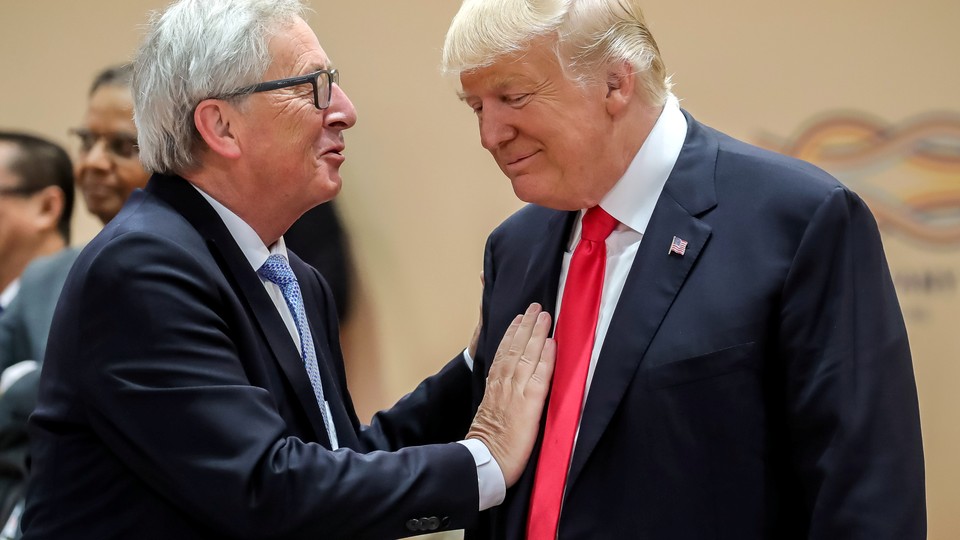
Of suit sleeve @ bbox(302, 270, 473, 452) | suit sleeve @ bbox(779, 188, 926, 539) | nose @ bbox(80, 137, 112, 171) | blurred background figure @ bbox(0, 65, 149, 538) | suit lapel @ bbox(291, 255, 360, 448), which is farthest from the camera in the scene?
nose @ bbox(80, 137, 112, 171)

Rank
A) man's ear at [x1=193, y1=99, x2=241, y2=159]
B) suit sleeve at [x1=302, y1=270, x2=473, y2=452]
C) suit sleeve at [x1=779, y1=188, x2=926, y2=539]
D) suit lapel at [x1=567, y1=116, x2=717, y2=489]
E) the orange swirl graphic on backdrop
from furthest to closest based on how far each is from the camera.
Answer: the orange swirl graphic on backdrop, suit sleeve at [x1=302, y1=270, x2=473, y2=452], man's ear at [x1=193, y1=99, x2=241, y2=159], suit lapel at [x1=567, y1=116, x2=717, y2=489], suit sleeve at [x1=779, y1=188, x2=926, y2=539]

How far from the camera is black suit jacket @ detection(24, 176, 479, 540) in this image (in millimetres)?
1643

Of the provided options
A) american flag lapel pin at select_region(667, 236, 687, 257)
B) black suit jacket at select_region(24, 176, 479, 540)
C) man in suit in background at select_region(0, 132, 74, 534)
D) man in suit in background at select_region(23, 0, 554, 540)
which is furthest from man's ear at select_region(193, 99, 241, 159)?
man in suit in background at select_region(0, 132, 74, 534)

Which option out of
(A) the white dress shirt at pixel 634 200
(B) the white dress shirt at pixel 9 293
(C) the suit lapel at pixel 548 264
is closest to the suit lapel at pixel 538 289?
(C) the suit lapel at pixel 548 264

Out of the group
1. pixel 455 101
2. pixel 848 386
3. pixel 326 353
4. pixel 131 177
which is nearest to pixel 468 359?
pixel 326 353

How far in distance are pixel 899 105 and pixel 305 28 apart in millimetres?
1645

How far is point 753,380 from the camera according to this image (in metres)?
1.62

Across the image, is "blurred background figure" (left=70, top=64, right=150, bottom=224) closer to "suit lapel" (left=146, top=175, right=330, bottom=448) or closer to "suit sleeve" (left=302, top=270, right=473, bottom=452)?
"suit sleeve" (left=302, top=270, right=473, bottom=452)

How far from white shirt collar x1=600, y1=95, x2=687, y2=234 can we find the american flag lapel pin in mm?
92

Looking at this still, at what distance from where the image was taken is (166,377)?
1.65m

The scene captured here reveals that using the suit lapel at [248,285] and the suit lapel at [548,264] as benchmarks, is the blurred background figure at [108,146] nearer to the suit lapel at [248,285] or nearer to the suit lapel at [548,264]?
the suit lapel at [248,285]

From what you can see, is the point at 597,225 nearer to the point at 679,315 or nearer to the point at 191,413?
the point at 679,315

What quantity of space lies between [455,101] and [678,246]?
1712 mm

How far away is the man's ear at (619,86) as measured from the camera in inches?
70.4
